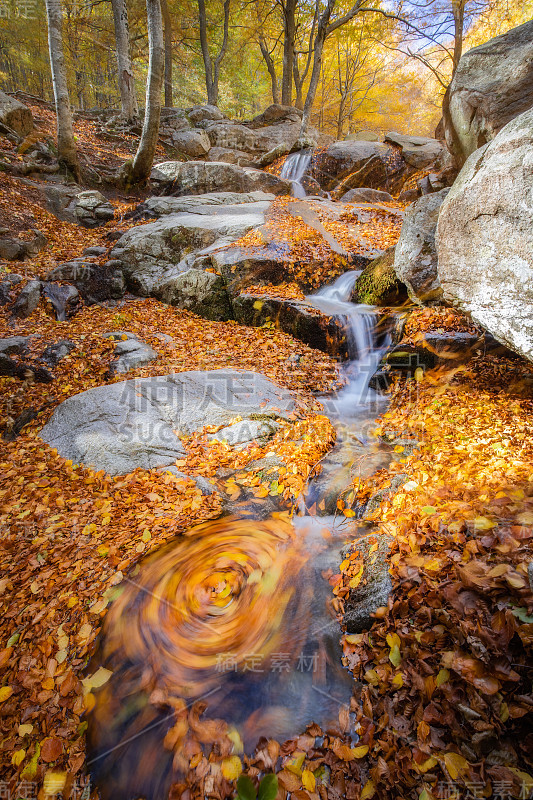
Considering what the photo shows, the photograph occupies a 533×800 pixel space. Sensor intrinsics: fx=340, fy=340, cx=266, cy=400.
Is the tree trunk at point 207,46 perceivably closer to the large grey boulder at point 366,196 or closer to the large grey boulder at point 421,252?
the large grey boulder at point 366,196

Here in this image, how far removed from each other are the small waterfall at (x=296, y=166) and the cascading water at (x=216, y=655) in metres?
16.3

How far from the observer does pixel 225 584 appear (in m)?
3.52

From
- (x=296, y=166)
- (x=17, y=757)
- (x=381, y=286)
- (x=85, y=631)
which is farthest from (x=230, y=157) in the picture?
(x=17, y=757)

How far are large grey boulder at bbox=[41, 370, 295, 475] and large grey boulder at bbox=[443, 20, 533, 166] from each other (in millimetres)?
5445

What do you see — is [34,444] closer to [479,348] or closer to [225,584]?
[225,584]

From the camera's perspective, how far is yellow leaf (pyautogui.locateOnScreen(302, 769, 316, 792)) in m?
2.14

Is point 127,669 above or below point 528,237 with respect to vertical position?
below

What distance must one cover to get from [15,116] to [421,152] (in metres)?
16.2

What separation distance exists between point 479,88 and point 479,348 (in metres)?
4.09

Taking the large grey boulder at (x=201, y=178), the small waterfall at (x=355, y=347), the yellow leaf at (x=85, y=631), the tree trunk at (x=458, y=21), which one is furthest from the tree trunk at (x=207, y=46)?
the yellow leaf at (x=85, y=631)

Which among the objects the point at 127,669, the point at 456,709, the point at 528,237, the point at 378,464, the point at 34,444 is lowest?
the point at 127,669

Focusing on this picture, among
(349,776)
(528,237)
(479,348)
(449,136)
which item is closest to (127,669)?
(349,776)

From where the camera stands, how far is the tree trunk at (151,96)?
10.5m

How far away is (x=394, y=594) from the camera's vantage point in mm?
2762
